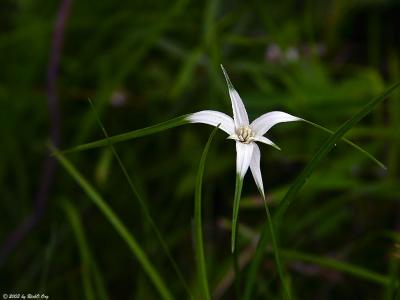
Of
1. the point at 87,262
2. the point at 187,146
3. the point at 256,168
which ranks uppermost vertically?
the point at 187,146

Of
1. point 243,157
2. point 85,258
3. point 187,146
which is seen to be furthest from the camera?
point 187,146

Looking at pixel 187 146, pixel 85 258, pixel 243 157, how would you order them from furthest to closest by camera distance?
pixel 187 146
pixel 85 258
pixel 243 157

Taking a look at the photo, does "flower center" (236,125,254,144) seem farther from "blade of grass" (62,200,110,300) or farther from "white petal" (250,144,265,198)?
"blade of grass" (62,200,110,300)

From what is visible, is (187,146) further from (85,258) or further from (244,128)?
(244,128)

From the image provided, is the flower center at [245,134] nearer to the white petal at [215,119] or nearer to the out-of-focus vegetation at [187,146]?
the white petal at [215,119]

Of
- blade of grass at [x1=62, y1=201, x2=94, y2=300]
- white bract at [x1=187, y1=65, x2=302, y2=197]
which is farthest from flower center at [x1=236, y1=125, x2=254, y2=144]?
blade of grass at [x1=62, y1=201, x2=94, y2=300]

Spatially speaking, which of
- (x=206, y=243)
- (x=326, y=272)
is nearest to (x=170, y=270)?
(x=206, y=243)

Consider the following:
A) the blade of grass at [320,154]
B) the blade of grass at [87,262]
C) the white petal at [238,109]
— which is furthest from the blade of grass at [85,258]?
the white petal at [238,109]

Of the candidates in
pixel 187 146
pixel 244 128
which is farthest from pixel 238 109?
pixel 187 146
